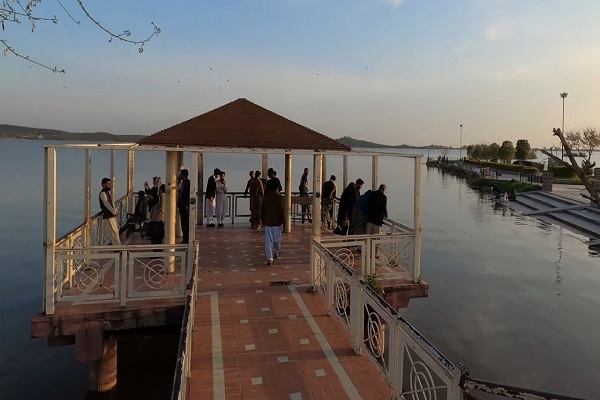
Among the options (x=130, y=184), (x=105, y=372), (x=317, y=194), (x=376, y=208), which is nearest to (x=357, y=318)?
(x=317, y=194)

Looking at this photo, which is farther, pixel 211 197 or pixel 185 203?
pixel 211 197

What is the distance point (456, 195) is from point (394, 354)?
43428 mm

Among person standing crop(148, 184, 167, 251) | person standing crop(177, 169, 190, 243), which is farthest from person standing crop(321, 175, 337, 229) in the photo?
person standing crop(148, 184, 167, 251)

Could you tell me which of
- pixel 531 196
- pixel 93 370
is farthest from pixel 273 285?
pixel 531 196

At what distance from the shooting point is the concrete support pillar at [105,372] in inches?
298

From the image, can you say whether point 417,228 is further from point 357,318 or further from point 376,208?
point 357,318

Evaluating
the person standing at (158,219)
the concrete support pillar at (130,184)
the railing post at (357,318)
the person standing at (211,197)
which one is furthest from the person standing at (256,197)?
the railing post at (357,318)

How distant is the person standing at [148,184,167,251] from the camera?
10328 millimetres

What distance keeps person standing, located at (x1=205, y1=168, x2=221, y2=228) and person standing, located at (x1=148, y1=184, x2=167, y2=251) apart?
205cm

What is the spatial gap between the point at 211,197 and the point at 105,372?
7.10 metres

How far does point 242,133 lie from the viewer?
8.99 m

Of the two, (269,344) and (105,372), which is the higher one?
(269,344)

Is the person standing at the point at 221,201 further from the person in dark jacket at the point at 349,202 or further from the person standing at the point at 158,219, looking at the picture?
the person in dark jacket at the point at 349,202

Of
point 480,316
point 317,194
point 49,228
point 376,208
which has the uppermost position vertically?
point 317,194
